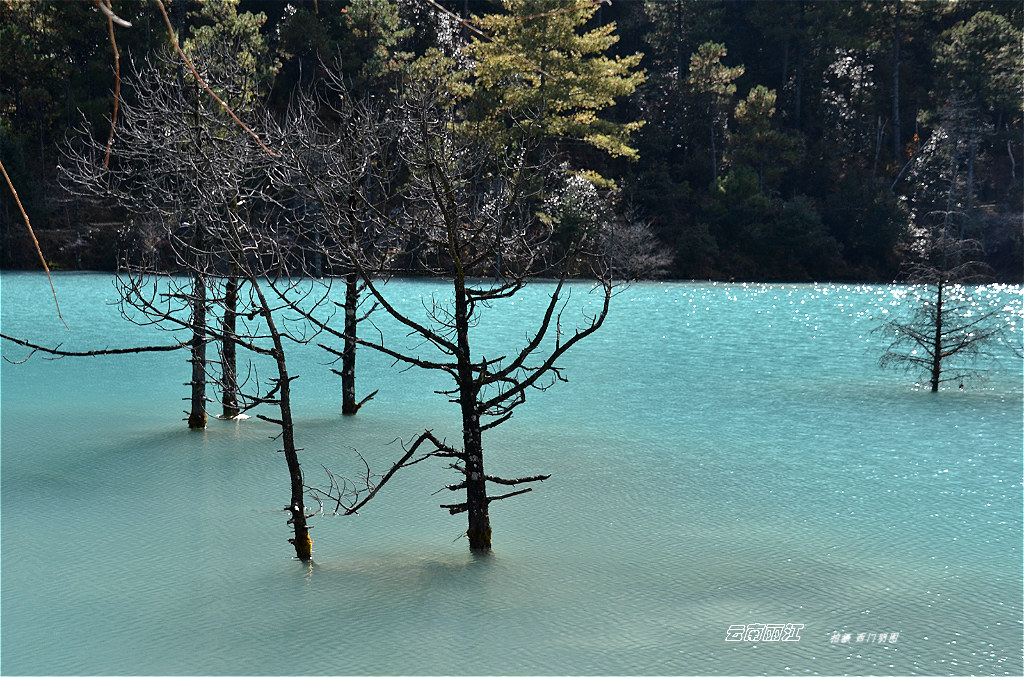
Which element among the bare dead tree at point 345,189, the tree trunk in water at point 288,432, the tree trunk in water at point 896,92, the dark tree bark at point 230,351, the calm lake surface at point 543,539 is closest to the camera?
the calm lake surface at point 543,539

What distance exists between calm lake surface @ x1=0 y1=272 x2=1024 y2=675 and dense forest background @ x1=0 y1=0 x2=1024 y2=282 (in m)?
40.8

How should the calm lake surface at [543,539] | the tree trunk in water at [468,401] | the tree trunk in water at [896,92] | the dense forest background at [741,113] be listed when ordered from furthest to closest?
the tree trunk in water at [896,92] < the dense forest background at [741,113] < the tree trunk in water at [468,401] < the calm lake surface at [543,539]

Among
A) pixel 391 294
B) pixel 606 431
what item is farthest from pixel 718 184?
pixel 606 431

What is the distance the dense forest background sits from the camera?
59125 mm

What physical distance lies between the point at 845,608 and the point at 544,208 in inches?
1934

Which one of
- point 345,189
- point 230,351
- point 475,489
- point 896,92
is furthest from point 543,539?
point 896,92

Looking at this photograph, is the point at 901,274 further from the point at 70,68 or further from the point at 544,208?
the point at 70,68

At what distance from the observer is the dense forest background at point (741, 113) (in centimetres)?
5912

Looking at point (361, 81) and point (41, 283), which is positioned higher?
point (361, 81)

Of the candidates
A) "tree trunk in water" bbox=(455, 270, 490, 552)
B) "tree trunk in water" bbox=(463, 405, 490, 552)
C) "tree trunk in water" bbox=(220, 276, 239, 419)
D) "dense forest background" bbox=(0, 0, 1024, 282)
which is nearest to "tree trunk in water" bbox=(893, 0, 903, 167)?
"dense forest background" bbox=(0, 0, 1024, 282)

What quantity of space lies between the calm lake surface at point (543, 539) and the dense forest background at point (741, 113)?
40.8 meters

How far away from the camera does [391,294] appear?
45.6 m

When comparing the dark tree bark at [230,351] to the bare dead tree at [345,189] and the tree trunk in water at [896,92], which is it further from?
the tree trunk in water at [896,92]

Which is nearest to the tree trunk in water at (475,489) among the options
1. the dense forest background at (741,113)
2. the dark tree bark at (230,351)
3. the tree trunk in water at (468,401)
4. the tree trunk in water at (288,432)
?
the tree trunk in water at (468,401)
